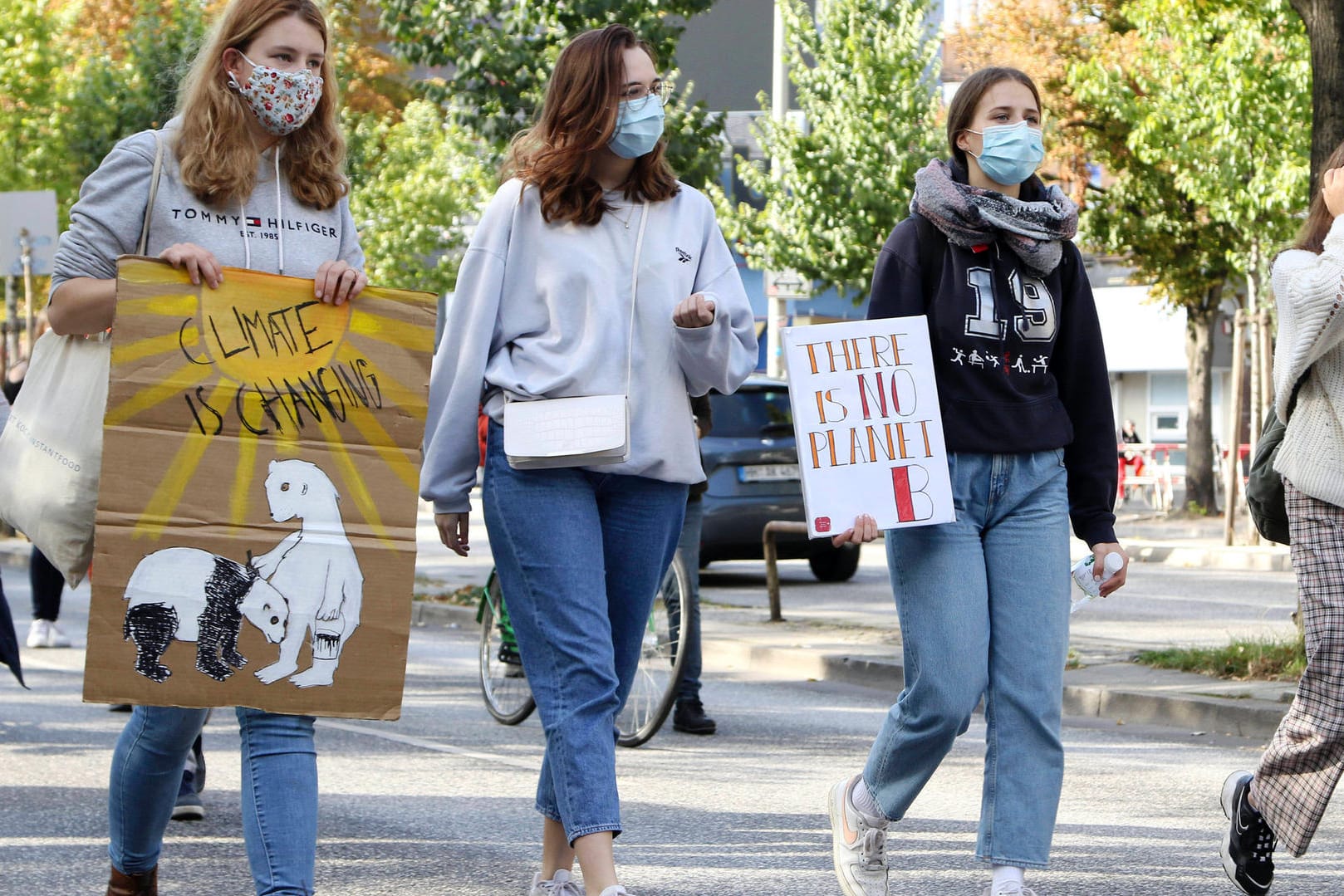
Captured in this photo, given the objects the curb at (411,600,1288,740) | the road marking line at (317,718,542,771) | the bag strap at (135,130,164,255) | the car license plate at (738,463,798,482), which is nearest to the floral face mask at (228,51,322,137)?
the bag strap at (135,130,164,255)

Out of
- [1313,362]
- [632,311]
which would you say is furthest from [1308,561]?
[632,311]

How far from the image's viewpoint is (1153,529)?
22.9 m

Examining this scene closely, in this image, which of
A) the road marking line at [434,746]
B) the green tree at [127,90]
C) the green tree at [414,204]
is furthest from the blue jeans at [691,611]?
the green tree at [414,204]

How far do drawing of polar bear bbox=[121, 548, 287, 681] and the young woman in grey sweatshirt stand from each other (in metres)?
0.61

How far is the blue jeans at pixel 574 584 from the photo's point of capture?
12.6ft

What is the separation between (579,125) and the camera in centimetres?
396

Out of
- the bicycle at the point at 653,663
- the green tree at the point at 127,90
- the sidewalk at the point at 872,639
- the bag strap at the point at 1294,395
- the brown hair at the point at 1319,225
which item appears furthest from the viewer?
the green tree at the point at 127,90

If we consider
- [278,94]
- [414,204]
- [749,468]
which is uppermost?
[414,204]

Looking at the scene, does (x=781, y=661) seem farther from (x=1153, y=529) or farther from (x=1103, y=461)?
(x=1153, y=529)

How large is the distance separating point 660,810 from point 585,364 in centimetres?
Answer: 242

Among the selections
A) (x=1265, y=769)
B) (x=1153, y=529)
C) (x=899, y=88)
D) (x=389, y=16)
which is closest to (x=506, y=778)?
(x=1265, y=769)

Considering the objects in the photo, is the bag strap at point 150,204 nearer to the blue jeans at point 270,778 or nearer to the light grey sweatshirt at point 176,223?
the light grey sweatshirt at point 176,223

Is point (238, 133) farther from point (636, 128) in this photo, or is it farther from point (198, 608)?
point (198, 608)

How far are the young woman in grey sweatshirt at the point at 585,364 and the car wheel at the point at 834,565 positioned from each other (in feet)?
38.8
